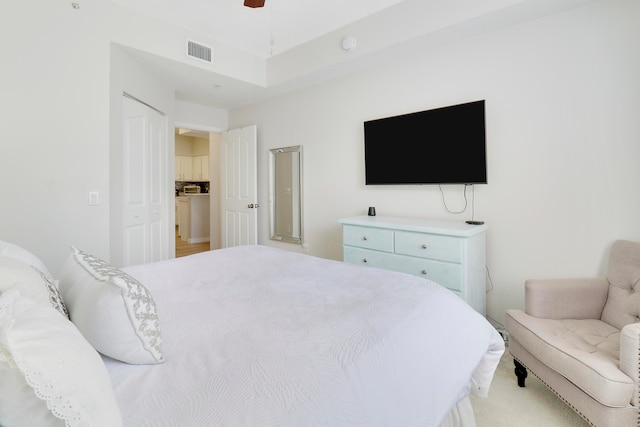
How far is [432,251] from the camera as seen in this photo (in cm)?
246

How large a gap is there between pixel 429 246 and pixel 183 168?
7777mm

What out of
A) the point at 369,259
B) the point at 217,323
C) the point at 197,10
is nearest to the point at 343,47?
the point at 197,10

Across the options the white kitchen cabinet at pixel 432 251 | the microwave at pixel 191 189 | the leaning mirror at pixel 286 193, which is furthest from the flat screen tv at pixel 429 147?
the microwave at pixel 191 189

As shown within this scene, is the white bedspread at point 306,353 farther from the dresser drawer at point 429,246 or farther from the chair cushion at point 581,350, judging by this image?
the dresser drawer at point 429,246

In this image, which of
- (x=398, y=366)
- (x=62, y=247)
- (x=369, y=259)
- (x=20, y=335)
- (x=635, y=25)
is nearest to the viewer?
(x=20, y=335)

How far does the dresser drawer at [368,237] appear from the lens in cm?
272

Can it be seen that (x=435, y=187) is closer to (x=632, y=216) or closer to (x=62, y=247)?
(x=632, y=216)

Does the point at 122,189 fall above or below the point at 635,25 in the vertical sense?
below

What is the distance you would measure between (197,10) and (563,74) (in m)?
3.11

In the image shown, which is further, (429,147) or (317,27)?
(317,27)

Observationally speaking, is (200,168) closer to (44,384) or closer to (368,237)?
(368,237)

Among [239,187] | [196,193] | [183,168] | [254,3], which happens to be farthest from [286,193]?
[183,168]

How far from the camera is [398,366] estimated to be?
944 mm

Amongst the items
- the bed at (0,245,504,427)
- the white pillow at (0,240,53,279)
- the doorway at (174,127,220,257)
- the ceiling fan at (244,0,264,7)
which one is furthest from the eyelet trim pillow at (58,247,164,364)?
the doorway at (174,127,220,257)
